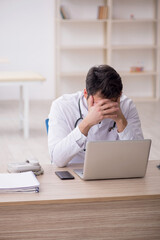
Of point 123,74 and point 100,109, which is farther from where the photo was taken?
point 123,74

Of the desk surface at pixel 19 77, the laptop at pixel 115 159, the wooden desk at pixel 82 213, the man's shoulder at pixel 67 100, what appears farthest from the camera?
the desk surface at pixel 19 77

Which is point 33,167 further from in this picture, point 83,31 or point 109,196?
point 83,31

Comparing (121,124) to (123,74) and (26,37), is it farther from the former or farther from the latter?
(26,37)

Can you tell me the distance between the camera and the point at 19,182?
201 centimetres

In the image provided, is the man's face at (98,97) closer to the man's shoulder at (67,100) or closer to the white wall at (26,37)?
the man's shoulder at (67,100)

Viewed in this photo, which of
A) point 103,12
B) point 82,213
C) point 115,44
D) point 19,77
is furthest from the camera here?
point 115,44

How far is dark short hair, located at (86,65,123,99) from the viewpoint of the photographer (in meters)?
2.29

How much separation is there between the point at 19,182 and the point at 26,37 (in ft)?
24.5

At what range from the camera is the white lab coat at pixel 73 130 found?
7.85 feet

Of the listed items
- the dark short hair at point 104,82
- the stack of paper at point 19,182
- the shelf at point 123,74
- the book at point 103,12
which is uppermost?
the book at point 103,12

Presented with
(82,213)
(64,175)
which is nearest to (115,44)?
(64,175)

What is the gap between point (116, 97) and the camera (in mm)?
2332

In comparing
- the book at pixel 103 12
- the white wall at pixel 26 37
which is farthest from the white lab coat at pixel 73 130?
the white wall at pixel 26 37

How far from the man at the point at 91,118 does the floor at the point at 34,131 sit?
165cm
